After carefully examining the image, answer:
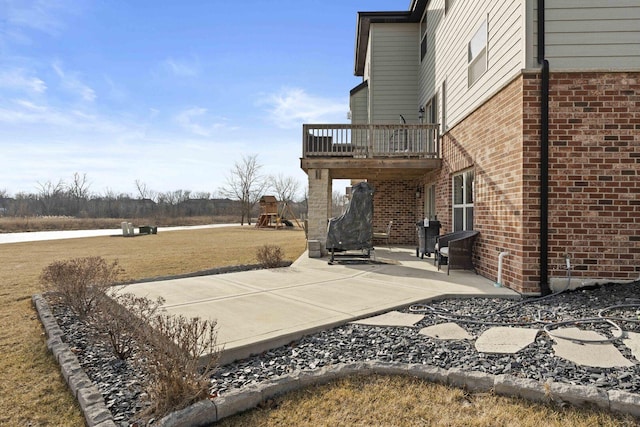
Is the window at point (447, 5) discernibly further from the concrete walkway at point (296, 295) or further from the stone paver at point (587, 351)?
the stone paver at point (587, 351)

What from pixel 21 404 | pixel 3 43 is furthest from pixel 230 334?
pixel 3 43

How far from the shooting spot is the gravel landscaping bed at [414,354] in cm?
260

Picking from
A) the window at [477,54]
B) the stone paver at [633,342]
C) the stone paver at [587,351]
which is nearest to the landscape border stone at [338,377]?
the stone paver at [587,351]

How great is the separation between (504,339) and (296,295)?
8.82 feet

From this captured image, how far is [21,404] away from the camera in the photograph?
8.50ft

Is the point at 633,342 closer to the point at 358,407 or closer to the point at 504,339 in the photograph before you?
the point at 504,339

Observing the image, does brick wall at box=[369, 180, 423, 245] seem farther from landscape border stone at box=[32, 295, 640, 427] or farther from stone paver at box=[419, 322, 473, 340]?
landscape border stone at box=[32, 295, 640, 427]

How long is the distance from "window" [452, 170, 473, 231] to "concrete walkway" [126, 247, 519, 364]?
45.9 inches

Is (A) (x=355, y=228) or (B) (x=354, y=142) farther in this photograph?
(B) (x=354, y=142)

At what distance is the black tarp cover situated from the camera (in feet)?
27.7

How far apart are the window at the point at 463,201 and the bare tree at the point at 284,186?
39263 millimetres

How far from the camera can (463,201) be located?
7.94m

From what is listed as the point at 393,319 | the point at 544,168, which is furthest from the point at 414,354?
the point at 544,168

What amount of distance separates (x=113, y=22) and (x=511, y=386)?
1074cm
